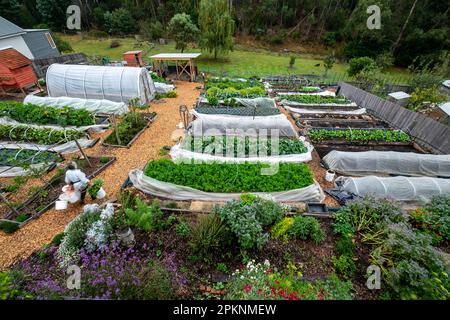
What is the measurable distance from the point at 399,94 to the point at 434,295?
53.2 feet

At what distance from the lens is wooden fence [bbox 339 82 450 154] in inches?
391

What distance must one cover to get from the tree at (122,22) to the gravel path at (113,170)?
31.8 m

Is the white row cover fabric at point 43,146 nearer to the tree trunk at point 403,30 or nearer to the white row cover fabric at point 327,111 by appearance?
the white row cover fabric at point 327,111

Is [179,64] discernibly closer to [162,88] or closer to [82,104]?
[162,88]

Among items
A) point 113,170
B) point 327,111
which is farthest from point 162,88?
point 327,111

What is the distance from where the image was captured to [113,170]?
28.0 ft

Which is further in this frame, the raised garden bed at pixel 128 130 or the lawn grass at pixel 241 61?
the lawn grass at pixel 241 61

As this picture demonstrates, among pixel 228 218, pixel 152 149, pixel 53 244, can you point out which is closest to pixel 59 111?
pixel 152 149

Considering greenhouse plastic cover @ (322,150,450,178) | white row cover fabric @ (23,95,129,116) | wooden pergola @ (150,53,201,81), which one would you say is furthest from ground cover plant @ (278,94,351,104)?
white row cover fabric @ (23,95,129,116)

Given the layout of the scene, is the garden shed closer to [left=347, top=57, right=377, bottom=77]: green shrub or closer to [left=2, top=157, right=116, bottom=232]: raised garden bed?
[left=2, top=157, right=116, bottom=232]: raised garden bed

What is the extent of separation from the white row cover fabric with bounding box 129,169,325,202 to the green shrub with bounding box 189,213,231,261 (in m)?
1.57

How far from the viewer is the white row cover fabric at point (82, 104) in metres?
12.3

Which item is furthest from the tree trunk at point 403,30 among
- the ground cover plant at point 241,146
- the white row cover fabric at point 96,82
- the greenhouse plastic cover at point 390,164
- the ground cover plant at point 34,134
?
the ground cover plant at point 34,134

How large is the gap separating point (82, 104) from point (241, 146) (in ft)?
33.7
